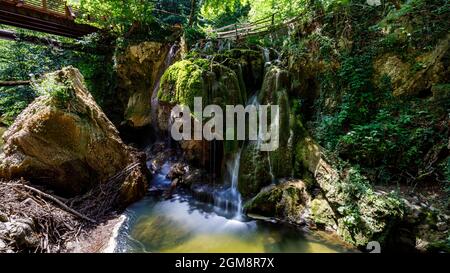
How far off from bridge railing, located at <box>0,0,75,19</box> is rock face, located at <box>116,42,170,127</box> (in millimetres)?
2752

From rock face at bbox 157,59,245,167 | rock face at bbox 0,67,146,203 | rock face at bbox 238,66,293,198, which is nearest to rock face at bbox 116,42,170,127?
rock face at bbox 157,59,245,167

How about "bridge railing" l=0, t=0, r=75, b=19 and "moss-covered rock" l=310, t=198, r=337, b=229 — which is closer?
"moss-covered rock" l=310, t=198, r=337, b=229

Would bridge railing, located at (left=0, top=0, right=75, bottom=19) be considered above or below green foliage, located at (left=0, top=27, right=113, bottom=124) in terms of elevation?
above

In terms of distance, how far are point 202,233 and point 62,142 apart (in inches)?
158

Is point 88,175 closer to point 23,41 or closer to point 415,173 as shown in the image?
point 415,173

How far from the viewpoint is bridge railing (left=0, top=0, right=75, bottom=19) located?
9.93 m

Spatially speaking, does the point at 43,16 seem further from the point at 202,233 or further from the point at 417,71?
the point at 417,71

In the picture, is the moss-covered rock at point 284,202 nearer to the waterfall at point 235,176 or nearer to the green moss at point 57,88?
the waterfall at point 235,176

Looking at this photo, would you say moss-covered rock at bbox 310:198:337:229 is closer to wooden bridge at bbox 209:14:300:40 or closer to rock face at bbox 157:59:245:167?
rock face at bbox 157:59:245:167

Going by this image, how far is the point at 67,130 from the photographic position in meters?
6.00

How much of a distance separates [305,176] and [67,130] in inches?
240

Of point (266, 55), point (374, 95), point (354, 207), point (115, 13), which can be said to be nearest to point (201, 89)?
→ point (266, 55)

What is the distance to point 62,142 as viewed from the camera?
6020mm
